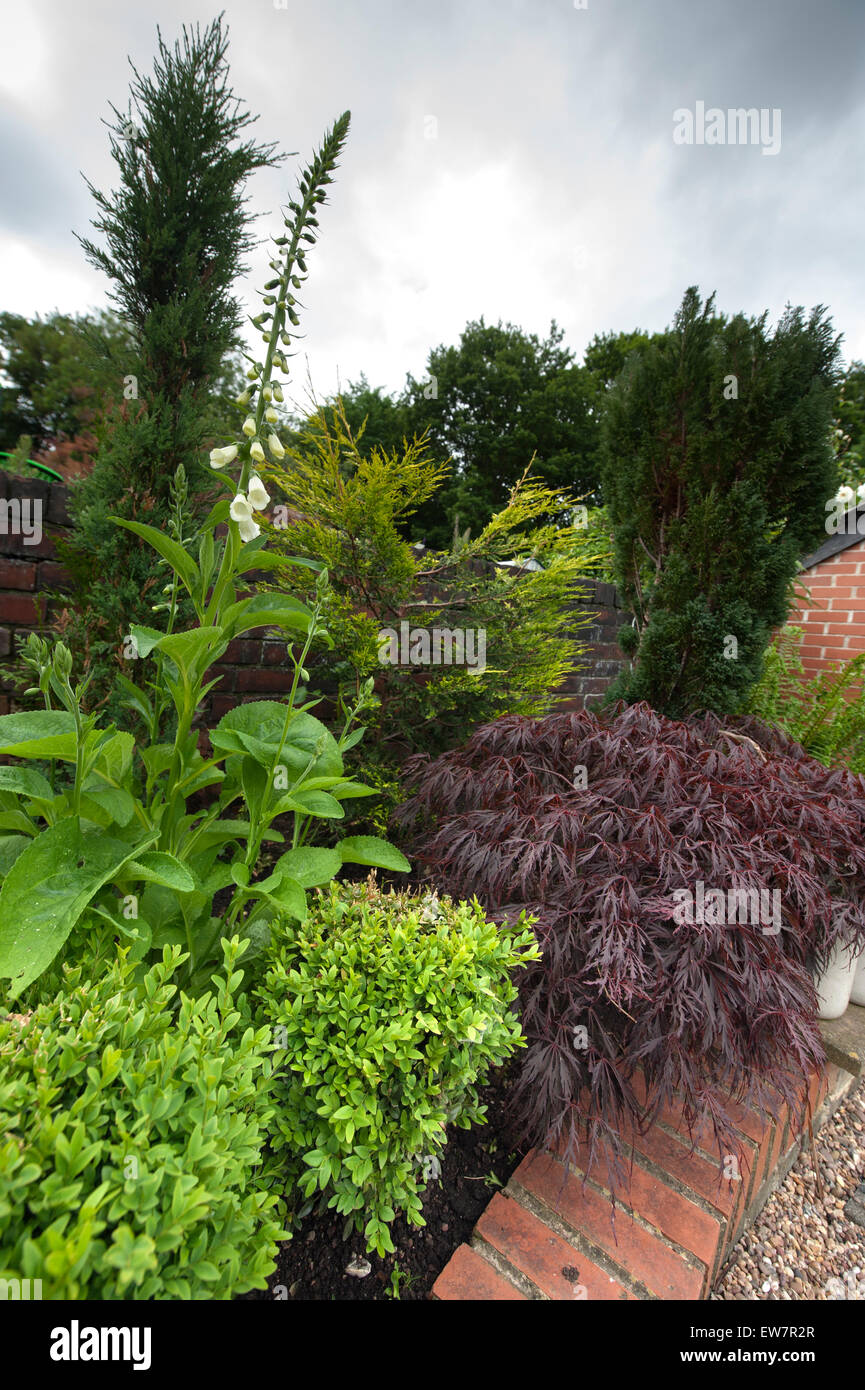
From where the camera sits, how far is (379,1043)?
940mm

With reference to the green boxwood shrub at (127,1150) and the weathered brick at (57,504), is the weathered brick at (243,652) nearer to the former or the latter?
the weathered brick at (57,504)

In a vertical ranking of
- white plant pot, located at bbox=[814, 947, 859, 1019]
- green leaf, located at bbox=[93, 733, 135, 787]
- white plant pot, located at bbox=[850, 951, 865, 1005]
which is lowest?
white plant pot, located at bbox=[850, 951, 865, 1005]

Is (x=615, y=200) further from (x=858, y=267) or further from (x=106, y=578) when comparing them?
(x=106, y=578)

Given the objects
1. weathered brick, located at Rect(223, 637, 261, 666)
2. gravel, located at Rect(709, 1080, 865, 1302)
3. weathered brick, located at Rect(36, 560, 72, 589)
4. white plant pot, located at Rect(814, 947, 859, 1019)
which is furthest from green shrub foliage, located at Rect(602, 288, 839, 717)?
weathered brick, located at Rect(36, 560, 72, 589)

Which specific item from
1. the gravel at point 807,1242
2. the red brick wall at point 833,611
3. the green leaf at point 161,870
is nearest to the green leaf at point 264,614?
the green leaf at point 161,870

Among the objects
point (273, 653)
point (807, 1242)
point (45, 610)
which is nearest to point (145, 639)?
point (45, 610)

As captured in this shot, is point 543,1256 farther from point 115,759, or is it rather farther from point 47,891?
point 115,759

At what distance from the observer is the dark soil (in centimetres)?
102

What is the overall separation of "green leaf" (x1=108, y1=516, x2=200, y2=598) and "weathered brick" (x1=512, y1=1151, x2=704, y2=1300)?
4.64 feet

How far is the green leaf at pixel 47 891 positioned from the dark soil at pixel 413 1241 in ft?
2.44

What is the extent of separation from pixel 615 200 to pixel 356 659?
3.74 m

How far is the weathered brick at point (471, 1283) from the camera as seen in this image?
3.31ft

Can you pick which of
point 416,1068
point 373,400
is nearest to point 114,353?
point 416,1068

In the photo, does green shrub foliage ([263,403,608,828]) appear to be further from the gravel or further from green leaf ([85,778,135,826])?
the gravel
